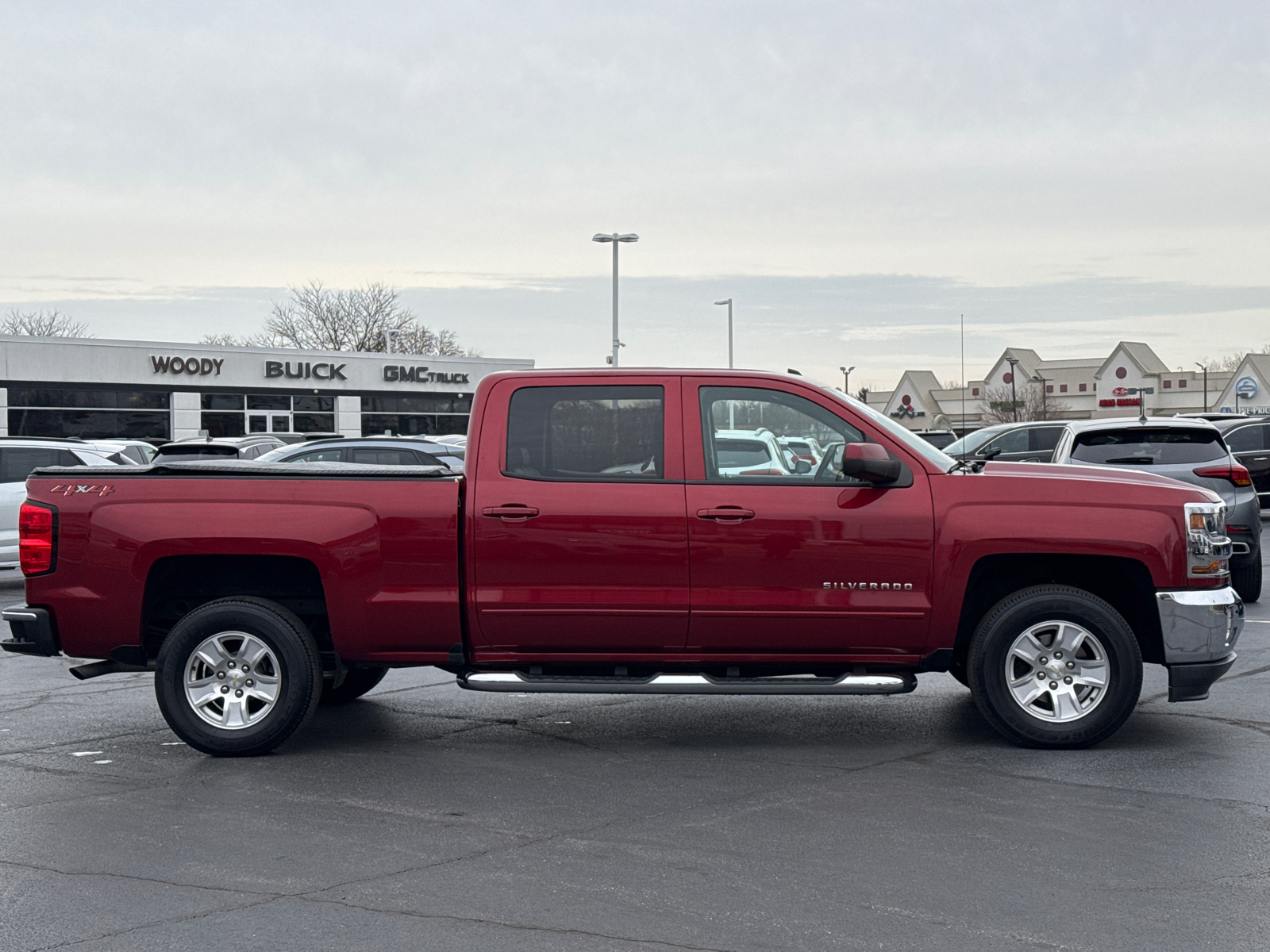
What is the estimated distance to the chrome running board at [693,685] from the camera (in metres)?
6.91

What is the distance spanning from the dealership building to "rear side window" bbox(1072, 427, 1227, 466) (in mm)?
31096

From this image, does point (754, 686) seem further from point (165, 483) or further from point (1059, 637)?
point (165, 483)

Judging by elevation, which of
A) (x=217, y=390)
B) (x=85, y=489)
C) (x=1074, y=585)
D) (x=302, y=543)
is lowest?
(x=1074, y=585)

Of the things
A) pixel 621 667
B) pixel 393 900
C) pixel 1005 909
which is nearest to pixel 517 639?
pixel 621 667

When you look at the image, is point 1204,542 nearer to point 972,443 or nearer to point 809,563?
point 809,563

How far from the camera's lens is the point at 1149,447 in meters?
13.4

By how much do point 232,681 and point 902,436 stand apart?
3.68m

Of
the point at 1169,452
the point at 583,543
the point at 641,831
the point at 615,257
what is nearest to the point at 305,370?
the point at 615,257

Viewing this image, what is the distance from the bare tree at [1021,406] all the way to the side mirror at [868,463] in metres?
103

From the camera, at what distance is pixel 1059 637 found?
7000 mm

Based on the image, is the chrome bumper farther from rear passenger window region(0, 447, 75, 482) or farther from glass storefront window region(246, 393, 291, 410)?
glass storefront window region(246, 393, 291, 410)

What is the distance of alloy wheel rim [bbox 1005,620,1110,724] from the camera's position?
699cm

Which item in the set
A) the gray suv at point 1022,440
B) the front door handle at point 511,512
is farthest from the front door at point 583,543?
the gray suv at point 1022,440

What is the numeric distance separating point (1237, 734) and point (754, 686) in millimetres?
2624
